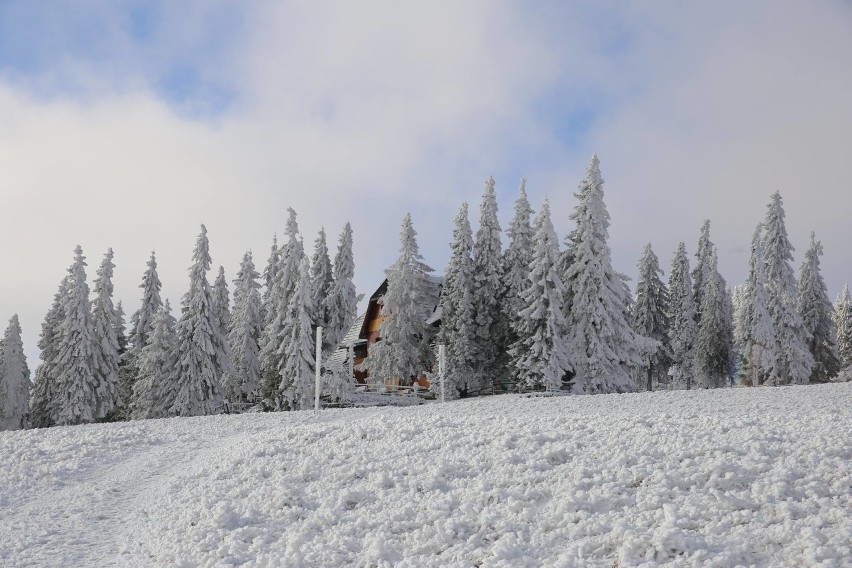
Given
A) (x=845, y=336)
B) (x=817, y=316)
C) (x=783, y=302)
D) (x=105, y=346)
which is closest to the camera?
(x=105, y=346)

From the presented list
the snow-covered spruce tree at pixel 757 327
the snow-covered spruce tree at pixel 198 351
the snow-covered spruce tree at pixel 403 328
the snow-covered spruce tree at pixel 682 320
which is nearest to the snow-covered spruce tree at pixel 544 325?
the snow-covered spruce tree at pixel 403 328

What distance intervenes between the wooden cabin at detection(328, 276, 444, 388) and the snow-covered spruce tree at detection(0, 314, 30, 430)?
2558 centimetres

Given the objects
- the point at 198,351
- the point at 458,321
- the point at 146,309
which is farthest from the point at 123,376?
the point at 458,321

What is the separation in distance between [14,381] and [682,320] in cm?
5641

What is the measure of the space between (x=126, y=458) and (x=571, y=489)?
1456 centimetres

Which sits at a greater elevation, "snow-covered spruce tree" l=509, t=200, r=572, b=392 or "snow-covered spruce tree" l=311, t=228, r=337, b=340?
"snow-covered spruce tree" l=311, t=228, r=337, b=340

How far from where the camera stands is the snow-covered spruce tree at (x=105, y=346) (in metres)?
48.2

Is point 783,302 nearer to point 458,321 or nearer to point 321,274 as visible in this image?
point 458,321

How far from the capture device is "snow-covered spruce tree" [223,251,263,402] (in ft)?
190

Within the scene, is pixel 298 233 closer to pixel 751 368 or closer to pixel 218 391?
pixel 218 391

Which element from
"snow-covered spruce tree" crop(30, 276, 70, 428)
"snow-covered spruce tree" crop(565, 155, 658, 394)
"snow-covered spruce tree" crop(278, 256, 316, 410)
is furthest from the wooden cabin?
"snow-covered spruce tree" crop(30, 276, 70, 428)

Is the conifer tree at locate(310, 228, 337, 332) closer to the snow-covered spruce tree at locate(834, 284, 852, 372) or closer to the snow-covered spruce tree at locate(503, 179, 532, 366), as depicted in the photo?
the snow-covered spruce tree at locate(503, 179, 532, 366)

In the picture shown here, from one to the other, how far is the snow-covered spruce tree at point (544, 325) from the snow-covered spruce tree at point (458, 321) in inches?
204

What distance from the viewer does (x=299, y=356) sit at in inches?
1794
